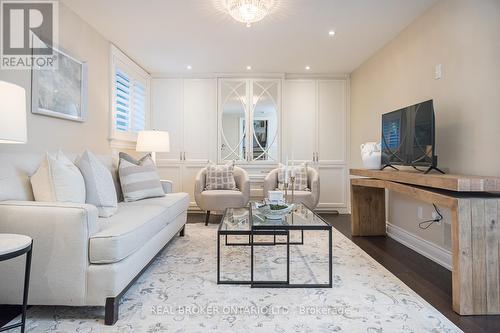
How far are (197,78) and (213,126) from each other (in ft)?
2.86

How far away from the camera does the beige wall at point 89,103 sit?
96.7 inches

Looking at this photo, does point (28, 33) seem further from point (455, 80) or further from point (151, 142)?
point (455, 80)

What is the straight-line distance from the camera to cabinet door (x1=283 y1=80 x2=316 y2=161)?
5066 millimetres

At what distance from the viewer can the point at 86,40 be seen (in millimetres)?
3211

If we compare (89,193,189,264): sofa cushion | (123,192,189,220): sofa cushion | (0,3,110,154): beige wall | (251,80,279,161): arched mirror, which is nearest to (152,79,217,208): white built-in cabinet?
(251,80,279,161): arched mirror

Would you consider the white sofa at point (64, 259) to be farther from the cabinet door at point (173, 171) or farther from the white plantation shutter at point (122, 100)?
the cabinet door at point (173, 171)

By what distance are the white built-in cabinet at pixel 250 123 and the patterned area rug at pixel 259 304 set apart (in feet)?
8.35

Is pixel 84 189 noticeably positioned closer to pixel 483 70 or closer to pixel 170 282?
pixel 170 282

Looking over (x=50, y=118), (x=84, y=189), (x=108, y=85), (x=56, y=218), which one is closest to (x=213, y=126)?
(x=108, y=85)

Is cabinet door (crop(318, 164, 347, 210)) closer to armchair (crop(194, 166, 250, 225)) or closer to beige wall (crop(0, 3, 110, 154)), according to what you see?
armchair (crop(194, 166, 250, 225))

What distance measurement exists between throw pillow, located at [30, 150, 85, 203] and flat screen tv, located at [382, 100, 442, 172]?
105 inches

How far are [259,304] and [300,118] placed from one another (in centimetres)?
374

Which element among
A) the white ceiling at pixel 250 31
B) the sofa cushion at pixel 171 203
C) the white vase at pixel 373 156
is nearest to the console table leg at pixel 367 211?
the white vase at pixel 373 156

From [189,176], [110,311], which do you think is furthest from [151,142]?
[110,311]
